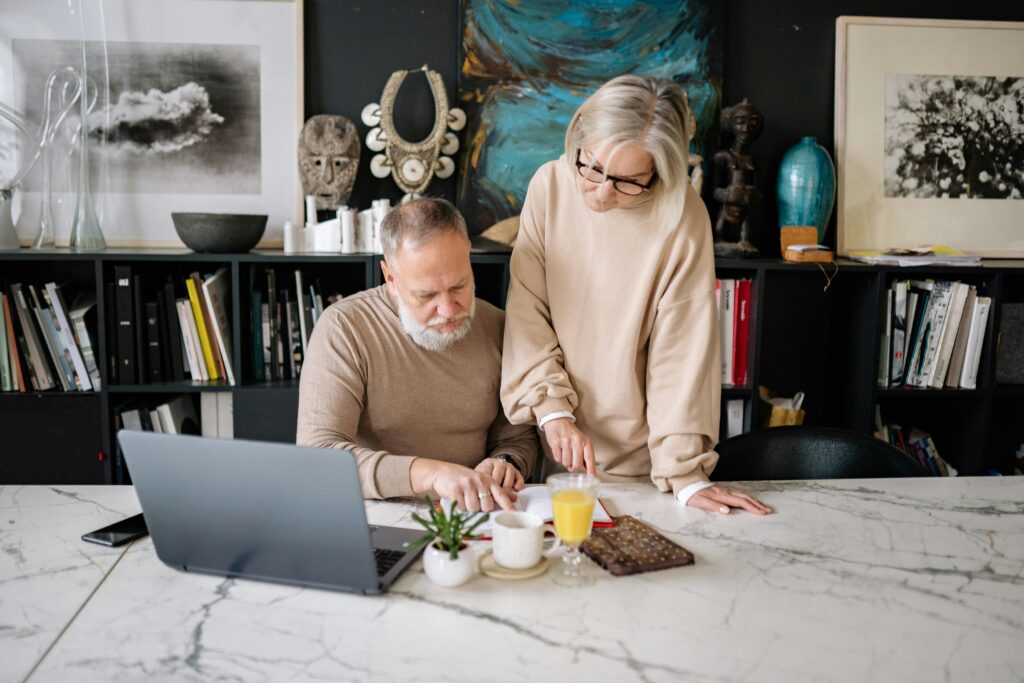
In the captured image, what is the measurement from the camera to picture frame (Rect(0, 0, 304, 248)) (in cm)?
290

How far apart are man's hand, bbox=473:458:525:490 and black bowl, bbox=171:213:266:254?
1422 mm

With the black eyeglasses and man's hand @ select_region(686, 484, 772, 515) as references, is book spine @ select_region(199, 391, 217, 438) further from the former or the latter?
man's hand @ select_region(686, 484, 772, 515)

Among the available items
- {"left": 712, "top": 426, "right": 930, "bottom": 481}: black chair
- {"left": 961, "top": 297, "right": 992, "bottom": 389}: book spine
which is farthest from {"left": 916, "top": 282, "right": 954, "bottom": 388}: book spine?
{"left": 712, "top": 426, "right": 930, "bottom": 481}: black chair

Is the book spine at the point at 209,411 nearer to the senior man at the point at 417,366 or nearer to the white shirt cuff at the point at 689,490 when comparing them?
the senior man at the point at 417,366

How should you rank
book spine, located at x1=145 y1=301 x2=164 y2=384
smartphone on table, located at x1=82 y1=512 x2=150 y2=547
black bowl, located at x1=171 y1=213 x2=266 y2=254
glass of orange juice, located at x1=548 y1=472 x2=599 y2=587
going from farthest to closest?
1. book spine, located at x1=145 y1=301 x2=164 y2=384
2. black bowl, located at x1=171 y1=213 x2=266 y2=254
3. smartphone on table, located at x1=82 y1=512 x2=150 y2=547
4. glass of orange juice, located at x1=548 y1=472 x2=599 y2=587

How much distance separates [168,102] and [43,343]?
91 centimetres

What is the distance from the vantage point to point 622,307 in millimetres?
1931


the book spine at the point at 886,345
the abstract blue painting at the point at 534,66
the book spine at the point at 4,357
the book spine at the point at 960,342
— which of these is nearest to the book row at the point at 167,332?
the book spine at the point at 4,357

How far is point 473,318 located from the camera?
2.07 m

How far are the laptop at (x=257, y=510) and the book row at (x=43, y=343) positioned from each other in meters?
1.72

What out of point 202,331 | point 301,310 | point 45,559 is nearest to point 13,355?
point 202,331

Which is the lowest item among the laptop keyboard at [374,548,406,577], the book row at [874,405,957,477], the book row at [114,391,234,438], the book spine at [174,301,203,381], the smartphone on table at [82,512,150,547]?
the book row at [874,405,957,477]

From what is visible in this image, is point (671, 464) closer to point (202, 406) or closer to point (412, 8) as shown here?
point (202, 406)

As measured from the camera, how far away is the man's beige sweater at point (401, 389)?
1.88m
